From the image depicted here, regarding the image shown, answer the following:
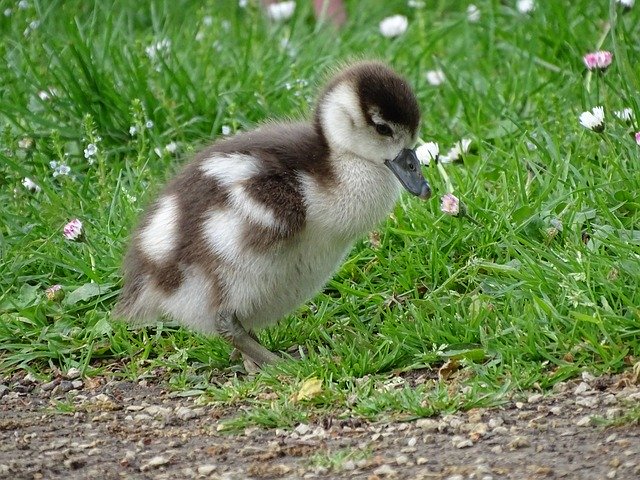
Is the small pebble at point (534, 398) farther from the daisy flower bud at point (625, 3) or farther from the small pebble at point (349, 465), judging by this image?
the daisy flower bud at point (625, 3)

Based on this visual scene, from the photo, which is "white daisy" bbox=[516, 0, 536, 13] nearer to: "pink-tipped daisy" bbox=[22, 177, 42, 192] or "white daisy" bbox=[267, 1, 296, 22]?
"white daisy" bbox=[267, 1, 296, 22]

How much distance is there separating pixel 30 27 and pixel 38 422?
Result: 9.62 ft

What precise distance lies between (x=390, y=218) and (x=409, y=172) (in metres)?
0.71

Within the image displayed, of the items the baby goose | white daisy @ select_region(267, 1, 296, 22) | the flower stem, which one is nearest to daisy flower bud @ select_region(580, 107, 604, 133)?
the flower stem

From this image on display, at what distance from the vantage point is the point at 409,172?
13.7ft

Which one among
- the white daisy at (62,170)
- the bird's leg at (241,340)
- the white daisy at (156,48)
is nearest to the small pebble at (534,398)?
the bird's leg at (241,340)

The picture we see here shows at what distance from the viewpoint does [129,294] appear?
4.31 m

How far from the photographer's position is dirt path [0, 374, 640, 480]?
3.30 meters

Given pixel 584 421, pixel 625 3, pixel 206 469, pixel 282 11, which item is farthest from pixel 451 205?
pixel 282 11

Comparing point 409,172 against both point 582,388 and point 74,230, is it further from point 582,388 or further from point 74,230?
point 74,230

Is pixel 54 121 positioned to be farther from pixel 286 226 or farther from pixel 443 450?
pixel 443 450

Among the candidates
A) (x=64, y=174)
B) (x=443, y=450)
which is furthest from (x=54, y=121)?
(x=443, y=450)

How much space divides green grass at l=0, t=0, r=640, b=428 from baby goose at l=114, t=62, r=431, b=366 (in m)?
0.26

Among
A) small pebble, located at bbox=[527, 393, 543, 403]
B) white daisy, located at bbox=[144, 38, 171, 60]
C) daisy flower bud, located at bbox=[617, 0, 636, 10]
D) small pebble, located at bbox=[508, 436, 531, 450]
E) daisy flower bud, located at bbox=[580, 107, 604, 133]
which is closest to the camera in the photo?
small pebble, located at bbox=[508, 436, 531, 450]
